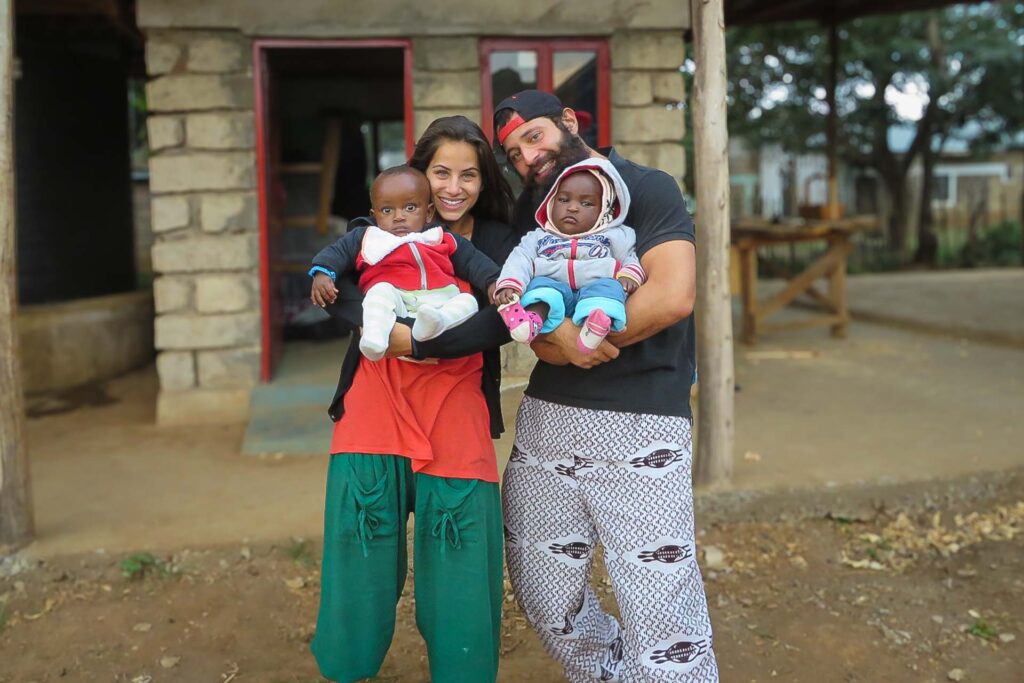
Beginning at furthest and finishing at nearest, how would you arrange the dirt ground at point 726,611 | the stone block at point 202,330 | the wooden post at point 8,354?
the stone block at point 202,330, the wooden post at point 8,354, the dirt ground at point 726,611

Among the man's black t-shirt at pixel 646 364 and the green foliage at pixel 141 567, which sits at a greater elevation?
the man's black t-shirt at pixel 646 364

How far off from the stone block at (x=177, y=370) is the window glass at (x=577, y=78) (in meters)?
2.65

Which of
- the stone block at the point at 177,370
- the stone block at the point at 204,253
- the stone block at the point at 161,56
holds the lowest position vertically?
the stone block at the point at 177,370

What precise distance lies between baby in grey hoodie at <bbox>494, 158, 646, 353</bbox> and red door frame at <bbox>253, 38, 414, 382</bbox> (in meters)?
3.51

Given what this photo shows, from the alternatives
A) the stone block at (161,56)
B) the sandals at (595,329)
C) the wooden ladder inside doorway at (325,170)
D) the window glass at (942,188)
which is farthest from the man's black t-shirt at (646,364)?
the window glass at (942,188)

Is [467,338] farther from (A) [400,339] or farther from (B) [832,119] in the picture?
(B) [832,119]

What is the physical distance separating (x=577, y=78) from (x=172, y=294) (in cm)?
265

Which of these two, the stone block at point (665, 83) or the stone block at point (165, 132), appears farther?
the stone block at point (665, 83)

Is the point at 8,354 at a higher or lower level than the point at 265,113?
lower

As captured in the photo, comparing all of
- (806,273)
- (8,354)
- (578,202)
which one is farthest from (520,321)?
(806,273)

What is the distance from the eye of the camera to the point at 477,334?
212cm

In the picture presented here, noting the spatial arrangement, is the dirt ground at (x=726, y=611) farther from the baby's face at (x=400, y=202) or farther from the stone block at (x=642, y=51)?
the stone block at (x=642, y=51)

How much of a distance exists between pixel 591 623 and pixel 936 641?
5.04 feet

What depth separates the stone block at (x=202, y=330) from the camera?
5.72 meters
